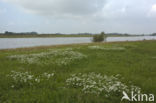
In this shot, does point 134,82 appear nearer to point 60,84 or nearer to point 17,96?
point 60,84

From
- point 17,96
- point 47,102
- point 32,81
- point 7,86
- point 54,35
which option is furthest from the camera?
point 54,35

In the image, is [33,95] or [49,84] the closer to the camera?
[33,95]

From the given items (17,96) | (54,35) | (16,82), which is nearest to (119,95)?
(17,96)

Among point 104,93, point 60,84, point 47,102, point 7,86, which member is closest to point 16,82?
point 7,86

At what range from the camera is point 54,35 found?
13362 centimetres

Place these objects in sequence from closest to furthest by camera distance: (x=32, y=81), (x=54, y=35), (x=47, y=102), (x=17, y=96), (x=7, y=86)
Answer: (x=47, y=102) → (x=17, y=96) → (x=7, y=86) → (x=32, y=81) → (x=54, y=35)

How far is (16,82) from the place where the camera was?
247 inches

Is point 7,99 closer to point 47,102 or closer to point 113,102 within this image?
point 47,102

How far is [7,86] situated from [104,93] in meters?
4.08

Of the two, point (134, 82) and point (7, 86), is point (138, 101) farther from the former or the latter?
point (7, 86)

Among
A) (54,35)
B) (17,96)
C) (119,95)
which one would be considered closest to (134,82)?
(119,95)

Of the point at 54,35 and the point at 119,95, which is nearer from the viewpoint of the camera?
the point at 119,95

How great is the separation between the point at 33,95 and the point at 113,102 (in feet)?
9.34

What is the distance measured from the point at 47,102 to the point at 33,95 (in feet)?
2.70
